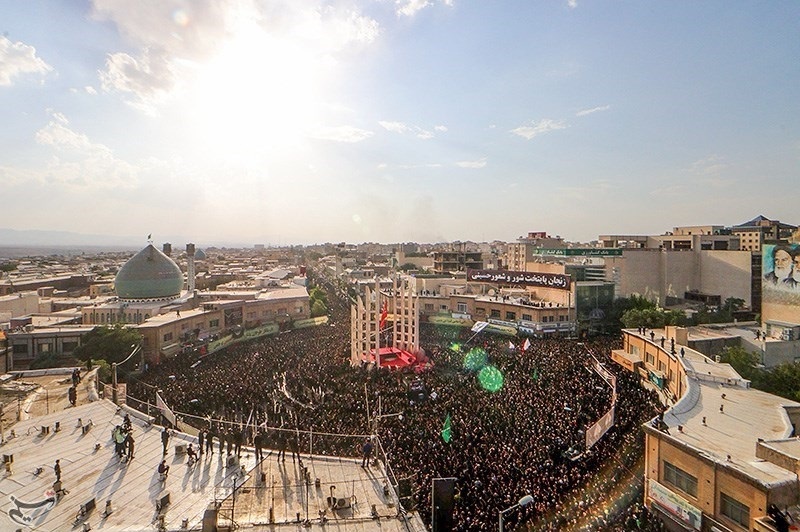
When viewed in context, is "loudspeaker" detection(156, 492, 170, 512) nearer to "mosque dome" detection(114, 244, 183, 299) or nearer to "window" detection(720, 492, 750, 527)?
"window" detection(720, 492, 750, 527)

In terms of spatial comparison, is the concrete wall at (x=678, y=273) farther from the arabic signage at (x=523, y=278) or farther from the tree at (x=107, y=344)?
the tree at (x=107, y=344)

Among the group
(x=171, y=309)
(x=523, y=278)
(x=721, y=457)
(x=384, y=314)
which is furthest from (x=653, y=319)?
(x=171, y=309)

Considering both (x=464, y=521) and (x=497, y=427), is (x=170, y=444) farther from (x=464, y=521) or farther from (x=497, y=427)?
(x=497, y=427)

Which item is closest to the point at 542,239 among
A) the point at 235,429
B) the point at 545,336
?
the point at 545,336

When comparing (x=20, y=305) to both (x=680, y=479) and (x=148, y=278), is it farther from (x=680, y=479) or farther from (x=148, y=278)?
(x=680, y=479)

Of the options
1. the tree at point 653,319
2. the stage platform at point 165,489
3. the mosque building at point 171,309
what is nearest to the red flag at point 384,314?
the mosque building at point 171,309

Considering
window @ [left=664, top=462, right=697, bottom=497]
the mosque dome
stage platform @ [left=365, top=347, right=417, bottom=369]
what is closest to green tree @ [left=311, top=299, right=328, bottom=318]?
the mosque dome

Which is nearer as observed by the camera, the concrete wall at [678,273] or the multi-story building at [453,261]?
the concrete wall at [678,273]
